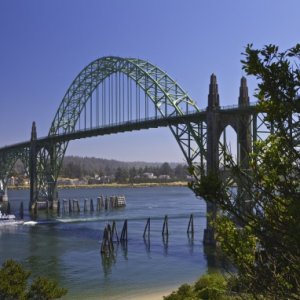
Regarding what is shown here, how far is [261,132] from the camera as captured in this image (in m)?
33.4

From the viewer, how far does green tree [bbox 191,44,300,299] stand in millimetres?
4684

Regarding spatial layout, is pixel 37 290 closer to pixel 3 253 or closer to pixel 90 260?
pixel 90 260

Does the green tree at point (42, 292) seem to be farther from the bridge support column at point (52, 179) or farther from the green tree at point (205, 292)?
the bridge support column at point (52, 179)

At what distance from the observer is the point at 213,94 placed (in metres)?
38.9

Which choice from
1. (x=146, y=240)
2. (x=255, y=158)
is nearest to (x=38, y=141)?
(x=146, y=240)

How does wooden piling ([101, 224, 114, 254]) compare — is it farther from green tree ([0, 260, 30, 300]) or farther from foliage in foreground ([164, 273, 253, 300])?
green tree ([0, 260, 30, 300])

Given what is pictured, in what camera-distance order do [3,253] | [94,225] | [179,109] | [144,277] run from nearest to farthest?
[144,277] < [3,253] < [179,109] < [94,225]

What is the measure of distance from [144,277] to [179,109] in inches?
929

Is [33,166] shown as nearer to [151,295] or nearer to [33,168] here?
[33,168]

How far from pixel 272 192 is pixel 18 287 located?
10.4 metres

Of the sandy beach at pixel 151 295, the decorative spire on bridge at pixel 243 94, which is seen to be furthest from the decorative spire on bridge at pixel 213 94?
the sandy beach at pixel 151 295

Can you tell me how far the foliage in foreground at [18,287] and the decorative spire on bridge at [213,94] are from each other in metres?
25.7

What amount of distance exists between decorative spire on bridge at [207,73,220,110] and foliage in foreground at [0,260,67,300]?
84.3 feet

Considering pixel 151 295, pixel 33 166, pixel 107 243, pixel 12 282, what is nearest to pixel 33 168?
pixel 33 166
